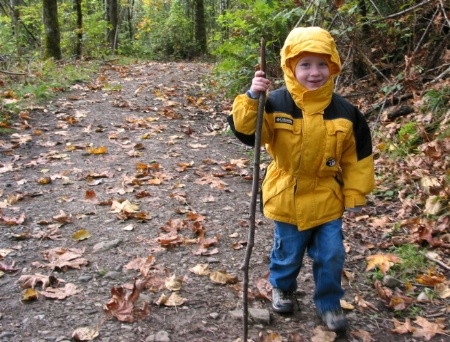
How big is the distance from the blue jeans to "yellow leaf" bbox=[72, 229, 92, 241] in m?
1.63

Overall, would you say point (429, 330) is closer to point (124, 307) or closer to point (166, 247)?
point (124, 307)

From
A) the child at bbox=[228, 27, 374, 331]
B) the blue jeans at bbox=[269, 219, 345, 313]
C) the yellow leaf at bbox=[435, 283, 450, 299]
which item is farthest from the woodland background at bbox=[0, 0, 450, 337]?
the child at bbox=[228, 27, 374, 331]

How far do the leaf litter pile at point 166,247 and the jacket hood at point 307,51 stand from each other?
1.31 metres

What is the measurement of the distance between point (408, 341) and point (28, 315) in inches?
86.5

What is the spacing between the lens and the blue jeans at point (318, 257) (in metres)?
2.42

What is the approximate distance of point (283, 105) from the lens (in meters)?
2.39

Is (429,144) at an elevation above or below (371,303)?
above

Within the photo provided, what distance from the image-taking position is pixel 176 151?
5.89m

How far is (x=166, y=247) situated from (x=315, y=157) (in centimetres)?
158

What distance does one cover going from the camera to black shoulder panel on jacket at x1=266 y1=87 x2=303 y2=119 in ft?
7.78

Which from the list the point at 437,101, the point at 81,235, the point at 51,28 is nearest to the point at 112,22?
the point at 51,28

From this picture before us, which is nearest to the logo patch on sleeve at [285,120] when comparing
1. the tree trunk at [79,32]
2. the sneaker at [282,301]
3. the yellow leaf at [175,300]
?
the sneaker at [282,301]

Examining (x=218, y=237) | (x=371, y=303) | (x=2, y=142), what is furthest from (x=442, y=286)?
(x=2, y=142)

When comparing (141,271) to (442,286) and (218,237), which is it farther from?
(442,286)
